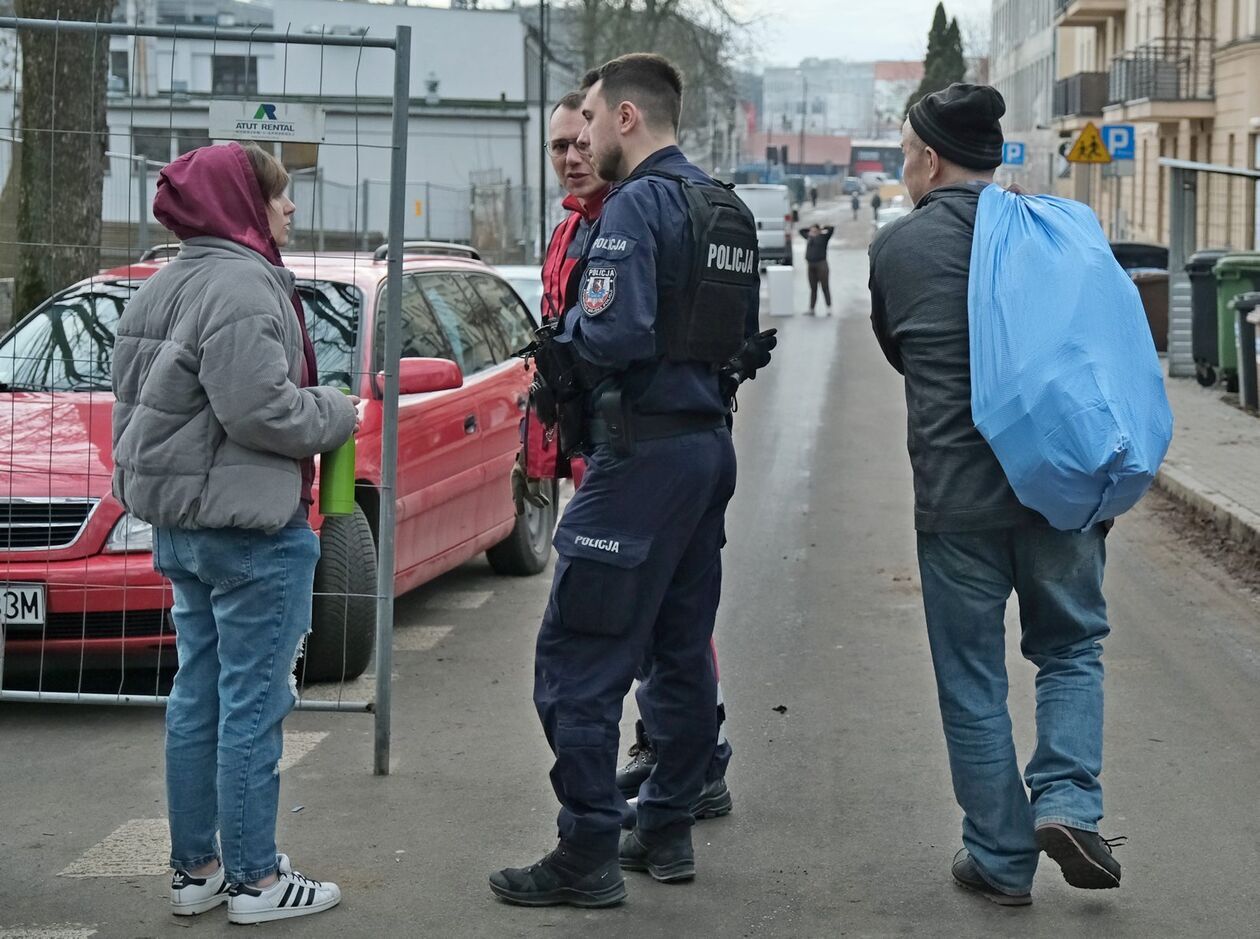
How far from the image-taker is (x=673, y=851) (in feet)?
15.0

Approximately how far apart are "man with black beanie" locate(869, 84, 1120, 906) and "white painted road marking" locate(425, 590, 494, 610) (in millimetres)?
4302

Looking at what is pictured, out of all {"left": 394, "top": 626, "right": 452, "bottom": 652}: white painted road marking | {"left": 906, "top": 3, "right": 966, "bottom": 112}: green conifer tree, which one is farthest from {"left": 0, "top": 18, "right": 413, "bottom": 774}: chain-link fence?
{"left": 906, "top": 3, "right": 966, "bottom": 112}: green conifer tree

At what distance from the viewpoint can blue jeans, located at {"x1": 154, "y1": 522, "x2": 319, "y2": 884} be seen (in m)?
4.16

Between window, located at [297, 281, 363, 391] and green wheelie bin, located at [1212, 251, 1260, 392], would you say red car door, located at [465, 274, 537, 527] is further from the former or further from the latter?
green wheelie bin, located at [1212, 251, 1260, 392]

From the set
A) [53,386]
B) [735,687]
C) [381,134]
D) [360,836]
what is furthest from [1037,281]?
[381,134]

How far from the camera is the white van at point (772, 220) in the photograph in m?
48.9

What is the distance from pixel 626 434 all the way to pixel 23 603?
2.73m

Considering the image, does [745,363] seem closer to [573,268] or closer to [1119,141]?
[573,268]

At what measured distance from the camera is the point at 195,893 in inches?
170

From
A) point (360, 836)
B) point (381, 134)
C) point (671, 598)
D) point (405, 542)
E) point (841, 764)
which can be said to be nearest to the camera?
point (671, 598)

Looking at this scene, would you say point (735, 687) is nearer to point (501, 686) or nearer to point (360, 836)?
point (501, 686)

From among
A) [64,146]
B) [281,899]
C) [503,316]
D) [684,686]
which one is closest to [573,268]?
[684,686]

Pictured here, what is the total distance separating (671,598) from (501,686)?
2.43 m

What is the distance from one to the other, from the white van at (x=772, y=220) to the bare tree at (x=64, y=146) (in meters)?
37.4
